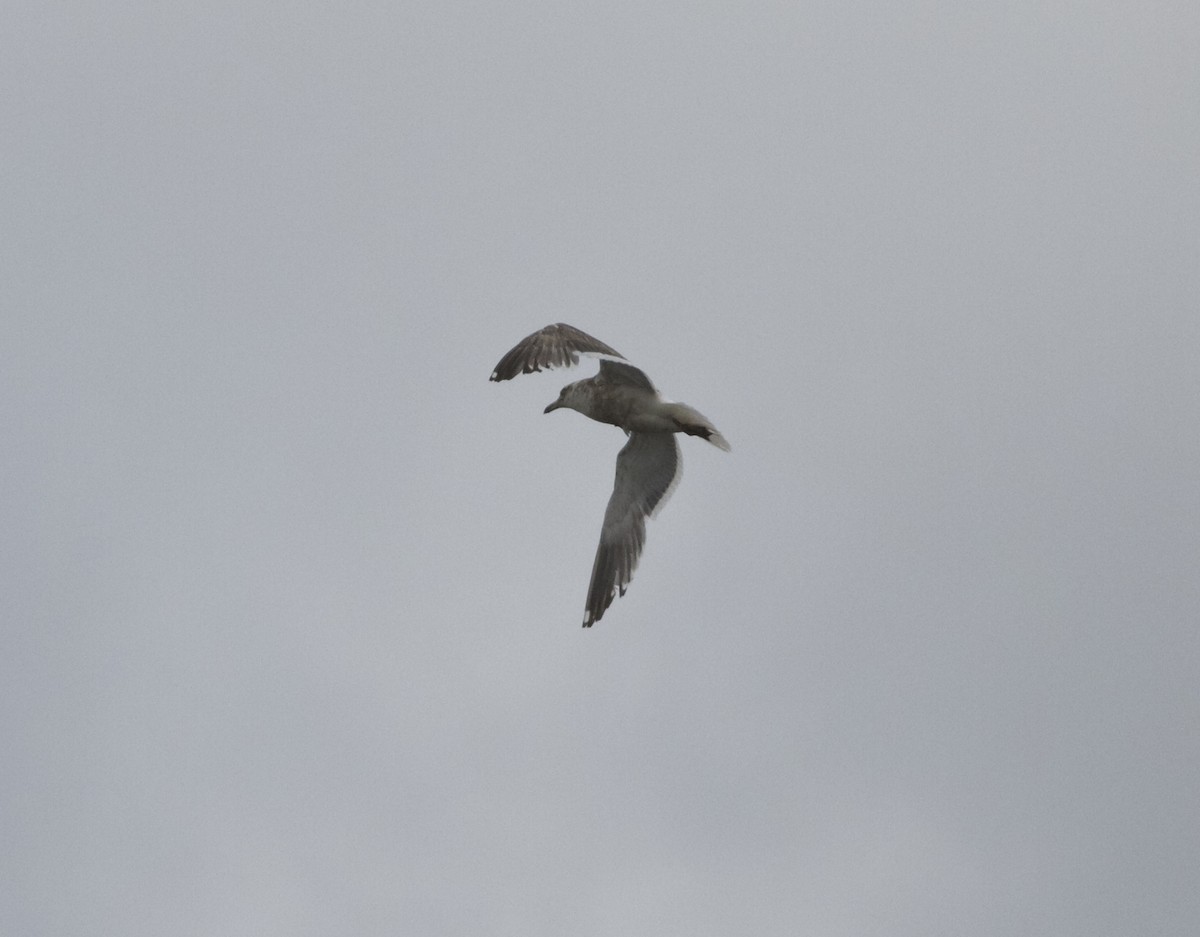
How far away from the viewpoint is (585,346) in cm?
2255

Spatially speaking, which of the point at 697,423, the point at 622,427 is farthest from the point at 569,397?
the point at 697,423

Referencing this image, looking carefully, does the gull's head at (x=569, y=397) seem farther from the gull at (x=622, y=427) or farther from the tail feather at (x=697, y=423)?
the tail feather at (x=697, y=423)

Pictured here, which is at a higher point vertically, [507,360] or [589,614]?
[507,360]

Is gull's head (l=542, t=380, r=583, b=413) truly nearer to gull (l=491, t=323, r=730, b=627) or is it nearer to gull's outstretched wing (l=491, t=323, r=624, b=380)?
gull (l=491, t=323, r=730, b=627)

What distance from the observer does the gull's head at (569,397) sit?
77.9 ft

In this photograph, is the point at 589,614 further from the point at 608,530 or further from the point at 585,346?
the point at 585,346

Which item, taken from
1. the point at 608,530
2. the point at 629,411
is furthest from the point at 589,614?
the point at 629,411

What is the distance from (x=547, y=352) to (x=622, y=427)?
1672 millimetres

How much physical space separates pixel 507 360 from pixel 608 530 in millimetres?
3119

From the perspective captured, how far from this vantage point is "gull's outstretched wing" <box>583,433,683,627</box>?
78.8 feet

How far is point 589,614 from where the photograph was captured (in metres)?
→ 24.7

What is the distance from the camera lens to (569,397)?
78.4 ft

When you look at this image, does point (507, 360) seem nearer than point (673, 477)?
Yes

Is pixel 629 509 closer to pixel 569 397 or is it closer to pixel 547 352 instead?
pixel 569 397
